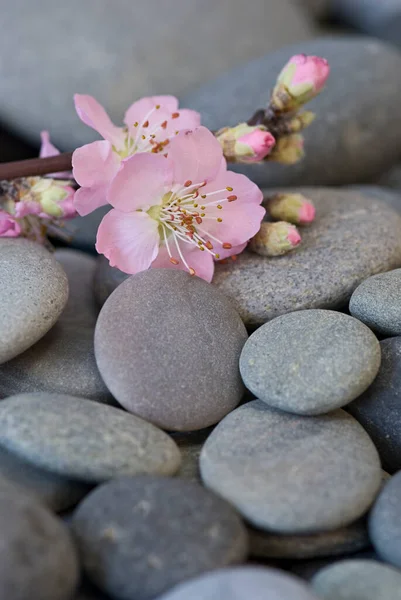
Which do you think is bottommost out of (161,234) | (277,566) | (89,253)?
(89,253)

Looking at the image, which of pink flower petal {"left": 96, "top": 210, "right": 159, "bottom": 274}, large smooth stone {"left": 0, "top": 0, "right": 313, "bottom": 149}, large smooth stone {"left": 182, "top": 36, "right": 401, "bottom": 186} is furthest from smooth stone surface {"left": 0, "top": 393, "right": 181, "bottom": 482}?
large smooth stone {"left": 0, "top": 0, "right": 313, "bottom": 149}

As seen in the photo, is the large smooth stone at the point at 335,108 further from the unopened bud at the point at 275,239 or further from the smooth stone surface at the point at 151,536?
the smooth stone surface at the point at 151,536

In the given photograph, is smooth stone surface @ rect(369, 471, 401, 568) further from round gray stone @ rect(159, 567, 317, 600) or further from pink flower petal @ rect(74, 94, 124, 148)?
pink flower petal @ rect(74, 94, 124, 148)

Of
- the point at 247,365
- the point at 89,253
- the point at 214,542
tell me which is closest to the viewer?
the point at 214,542

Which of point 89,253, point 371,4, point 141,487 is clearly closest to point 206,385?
point 141,487

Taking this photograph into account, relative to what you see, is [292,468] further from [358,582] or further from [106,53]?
[106,53]

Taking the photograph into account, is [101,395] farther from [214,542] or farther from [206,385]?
[214,542]

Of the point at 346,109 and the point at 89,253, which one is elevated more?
the point at 346,109
